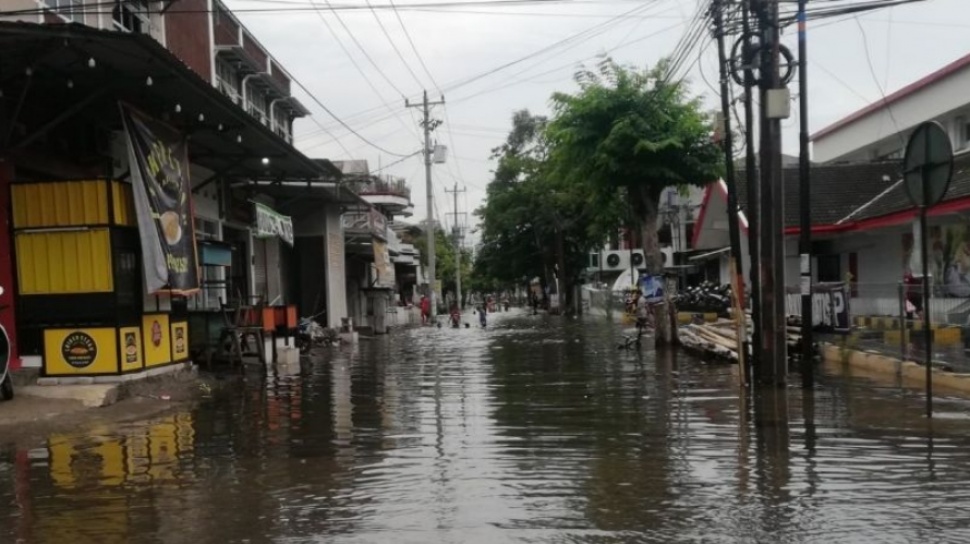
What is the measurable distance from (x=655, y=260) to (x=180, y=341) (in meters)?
11.7

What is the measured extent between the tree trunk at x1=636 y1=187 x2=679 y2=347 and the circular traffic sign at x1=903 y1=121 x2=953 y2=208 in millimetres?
11265

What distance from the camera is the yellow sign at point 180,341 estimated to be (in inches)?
534

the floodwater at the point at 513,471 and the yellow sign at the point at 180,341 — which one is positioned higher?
the yellow sign at the point at 180,341

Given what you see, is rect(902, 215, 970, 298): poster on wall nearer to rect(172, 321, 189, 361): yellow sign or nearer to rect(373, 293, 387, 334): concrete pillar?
rect(172, 321, 189, 361): yellow sign

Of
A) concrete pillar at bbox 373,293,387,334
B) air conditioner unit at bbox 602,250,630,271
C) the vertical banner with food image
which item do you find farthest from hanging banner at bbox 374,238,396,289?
the vertical banner with food image

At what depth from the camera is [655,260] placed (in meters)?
20.7

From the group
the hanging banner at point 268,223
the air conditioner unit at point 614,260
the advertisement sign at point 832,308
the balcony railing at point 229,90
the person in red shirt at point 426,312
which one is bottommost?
the person in red shirt at point 426,312

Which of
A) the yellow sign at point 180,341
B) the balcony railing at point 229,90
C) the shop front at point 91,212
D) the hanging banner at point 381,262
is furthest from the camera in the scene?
the hanging banner at point 381,262

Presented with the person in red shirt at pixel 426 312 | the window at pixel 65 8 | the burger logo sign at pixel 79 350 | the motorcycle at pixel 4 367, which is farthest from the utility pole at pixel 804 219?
the person in red shirt at pixel 426 312

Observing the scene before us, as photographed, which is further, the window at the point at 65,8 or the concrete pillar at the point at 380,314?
the concrete pillar at the point at 380,314

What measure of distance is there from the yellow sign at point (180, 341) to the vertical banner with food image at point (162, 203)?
758mm

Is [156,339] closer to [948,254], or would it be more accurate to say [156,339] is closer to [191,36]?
[191,36]

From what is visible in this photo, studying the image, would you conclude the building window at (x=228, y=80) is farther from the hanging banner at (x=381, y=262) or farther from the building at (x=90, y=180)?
the hanging banner at (x=381, y=262)

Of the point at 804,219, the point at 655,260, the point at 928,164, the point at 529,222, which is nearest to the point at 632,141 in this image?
the point at 655,260
